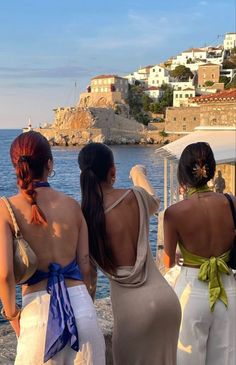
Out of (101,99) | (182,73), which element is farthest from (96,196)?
(182,73)

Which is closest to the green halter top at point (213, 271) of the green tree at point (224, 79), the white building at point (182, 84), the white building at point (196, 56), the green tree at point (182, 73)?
the white building at point (182, 84)

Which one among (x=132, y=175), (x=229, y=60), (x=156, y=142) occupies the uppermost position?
(x=229, y=60)

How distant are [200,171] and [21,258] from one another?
51.2 inches

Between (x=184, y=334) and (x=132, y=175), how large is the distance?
99 cm

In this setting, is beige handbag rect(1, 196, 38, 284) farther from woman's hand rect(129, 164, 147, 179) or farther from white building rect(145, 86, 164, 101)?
white building rect(145, 86, 164, 101)

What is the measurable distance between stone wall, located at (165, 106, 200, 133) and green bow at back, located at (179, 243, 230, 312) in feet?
194

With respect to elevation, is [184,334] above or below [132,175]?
below

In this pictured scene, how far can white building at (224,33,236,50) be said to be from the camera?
144 metres

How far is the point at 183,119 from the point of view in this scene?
69.1m

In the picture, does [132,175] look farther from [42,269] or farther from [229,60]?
[229,60]

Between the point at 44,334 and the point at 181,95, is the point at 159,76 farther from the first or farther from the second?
the point at 44,334

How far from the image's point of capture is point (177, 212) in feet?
10.2

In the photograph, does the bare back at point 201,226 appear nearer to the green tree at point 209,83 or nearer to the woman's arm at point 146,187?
the woman's arm at point 146,187

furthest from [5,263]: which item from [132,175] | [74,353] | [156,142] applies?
[156,142]
